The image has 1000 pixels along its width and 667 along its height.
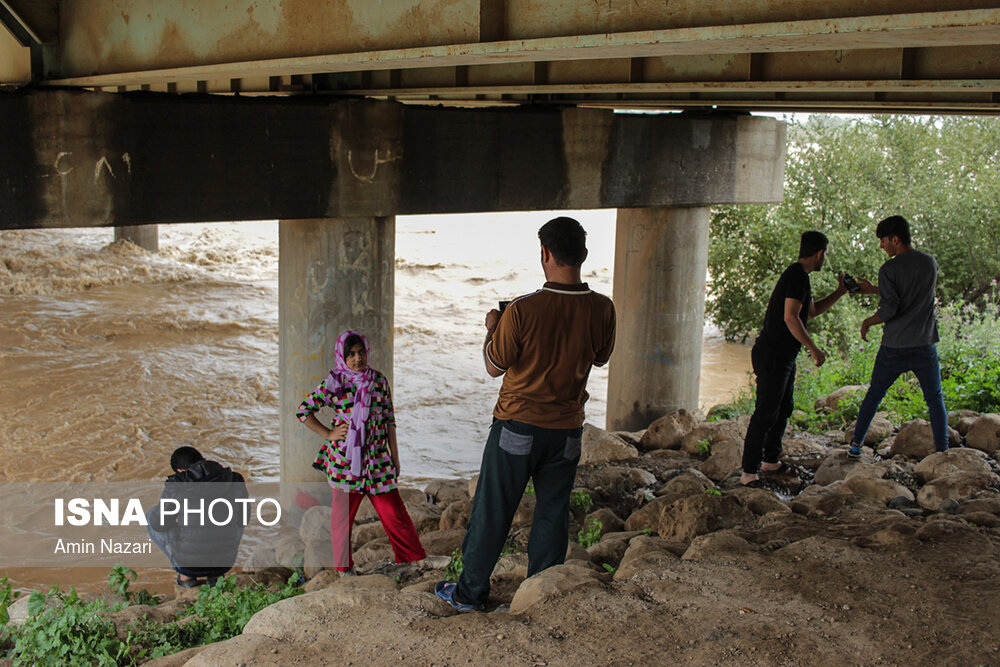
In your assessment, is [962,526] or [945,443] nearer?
[962,526]

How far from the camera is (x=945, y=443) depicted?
7285 millimetres

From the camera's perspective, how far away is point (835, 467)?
745 cm

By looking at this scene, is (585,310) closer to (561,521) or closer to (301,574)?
(561,521)

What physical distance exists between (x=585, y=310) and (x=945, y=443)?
4.74m

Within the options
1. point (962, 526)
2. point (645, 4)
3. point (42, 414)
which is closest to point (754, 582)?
point (962, 526)

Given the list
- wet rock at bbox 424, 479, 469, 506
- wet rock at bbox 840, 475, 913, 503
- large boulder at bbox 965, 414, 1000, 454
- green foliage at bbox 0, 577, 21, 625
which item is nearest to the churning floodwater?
wet rock at bbox 424, 479, 469, 506

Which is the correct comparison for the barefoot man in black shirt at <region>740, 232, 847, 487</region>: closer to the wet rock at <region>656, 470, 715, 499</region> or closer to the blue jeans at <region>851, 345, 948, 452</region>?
the wet rock at <region>656, 470, 715, 499</region>

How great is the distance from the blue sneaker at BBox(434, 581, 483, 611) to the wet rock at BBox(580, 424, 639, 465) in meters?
4.69

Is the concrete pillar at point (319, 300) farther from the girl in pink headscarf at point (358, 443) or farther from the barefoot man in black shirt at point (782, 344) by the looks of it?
the barefoot man in black shirt at point (782, 344)

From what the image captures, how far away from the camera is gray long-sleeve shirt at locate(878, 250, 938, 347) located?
6.50m

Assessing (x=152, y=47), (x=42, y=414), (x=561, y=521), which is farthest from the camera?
(x=42, y=414)

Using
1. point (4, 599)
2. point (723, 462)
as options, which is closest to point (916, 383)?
point (723, 462)

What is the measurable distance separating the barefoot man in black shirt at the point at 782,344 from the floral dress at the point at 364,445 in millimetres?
2749

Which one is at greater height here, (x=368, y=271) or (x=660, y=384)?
(x=368, y=271)
